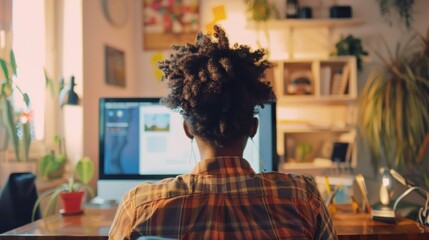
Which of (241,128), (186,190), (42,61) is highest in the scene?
(42,61)

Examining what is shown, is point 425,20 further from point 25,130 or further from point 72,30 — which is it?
point 25,130

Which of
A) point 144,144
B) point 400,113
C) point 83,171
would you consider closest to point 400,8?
point 400,113

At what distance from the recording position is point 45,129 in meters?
2.21

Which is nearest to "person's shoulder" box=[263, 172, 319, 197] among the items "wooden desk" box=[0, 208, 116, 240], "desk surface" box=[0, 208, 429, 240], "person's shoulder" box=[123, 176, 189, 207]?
"person's shoulder" box=[123, 176, 189, 207]

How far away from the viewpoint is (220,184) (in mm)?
743

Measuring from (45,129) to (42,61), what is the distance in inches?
14.7

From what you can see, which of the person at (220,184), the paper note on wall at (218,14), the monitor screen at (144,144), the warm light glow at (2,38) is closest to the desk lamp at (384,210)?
the person at (220,184)

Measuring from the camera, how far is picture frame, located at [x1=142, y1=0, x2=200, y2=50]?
2.84m

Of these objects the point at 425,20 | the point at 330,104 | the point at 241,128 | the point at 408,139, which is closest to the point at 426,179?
the point at 408,139

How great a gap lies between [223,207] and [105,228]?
1.85ft

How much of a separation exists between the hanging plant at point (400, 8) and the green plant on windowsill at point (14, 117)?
2.28 m

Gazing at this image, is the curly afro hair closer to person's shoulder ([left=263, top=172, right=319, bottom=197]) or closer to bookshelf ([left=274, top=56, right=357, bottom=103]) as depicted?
person's shoulder ([left=263, top=172, right=319, bottom=197])

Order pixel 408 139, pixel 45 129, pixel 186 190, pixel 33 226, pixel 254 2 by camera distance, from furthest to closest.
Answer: pixel 254 2, pixel 408 139, pixel 45 129, pixel 33 226, pixel 186 190

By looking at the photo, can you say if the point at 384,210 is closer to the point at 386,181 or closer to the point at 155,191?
the point at 386,181
